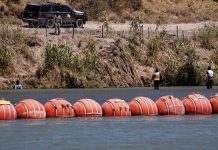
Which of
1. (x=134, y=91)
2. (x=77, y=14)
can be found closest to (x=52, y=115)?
(x=134, y=91)

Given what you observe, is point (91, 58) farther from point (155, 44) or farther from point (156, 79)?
point (155, 44)

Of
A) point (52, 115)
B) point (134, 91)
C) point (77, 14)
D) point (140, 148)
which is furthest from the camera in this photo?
point (77, 14)

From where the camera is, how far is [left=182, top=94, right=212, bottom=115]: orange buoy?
51094 millimetres

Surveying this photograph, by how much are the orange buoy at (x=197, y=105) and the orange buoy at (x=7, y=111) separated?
9.13 metres

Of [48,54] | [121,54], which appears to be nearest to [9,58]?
[48,54]

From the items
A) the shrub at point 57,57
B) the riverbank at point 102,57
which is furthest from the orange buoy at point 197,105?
the shrub at point 57,57

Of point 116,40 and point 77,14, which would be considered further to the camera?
point 77,14

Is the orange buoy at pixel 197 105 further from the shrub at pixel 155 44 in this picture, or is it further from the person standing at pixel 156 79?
the shrub at pixel 155 44

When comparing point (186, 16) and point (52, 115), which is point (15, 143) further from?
point (186, 16)

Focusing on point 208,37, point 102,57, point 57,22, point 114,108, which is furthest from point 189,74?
point 114,108

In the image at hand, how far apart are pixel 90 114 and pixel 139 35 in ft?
102

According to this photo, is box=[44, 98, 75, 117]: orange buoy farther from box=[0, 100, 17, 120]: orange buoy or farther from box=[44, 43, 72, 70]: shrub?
box=[44, 43, 72, 70]: shrub

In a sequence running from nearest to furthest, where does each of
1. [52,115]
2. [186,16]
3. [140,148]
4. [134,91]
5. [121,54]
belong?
[140,148], [52,115], [134,91], [121,54], [186,16]

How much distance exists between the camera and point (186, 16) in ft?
316
